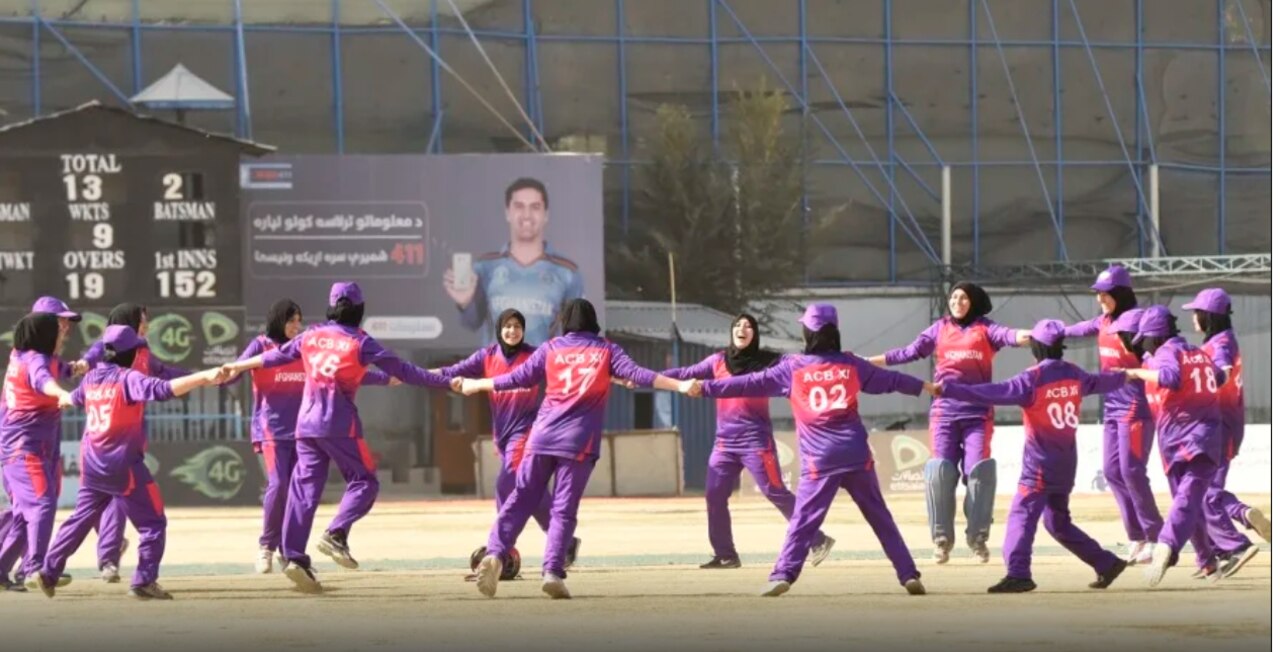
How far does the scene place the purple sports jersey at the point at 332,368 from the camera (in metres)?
19.1

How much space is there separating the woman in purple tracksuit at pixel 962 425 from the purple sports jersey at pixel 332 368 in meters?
4.24

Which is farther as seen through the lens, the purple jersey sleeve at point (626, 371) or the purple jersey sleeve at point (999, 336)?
the purple jersey sleeve at point (999, 336)

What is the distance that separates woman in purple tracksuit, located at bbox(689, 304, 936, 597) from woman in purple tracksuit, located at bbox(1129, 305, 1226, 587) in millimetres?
1933

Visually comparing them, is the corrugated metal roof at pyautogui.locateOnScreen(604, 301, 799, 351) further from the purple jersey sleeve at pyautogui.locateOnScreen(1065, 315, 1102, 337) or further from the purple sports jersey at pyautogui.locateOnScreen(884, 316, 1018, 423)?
the purple jersey sleeve at pyautogui.locateOnScreen(1065, 315, 1102, 337)

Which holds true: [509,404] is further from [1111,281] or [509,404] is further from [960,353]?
[1111,281]

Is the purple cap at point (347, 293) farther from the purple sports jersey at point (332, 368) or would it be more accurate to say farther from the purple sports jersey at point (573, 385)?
the purple sports jersey at point (573, 385)

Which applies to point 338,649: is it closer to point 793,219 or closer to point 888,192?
point 793,219

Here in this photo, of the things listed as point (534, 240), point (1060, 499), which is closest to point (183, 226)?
point (534, 240)

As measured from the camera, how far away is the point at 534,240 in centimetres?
4262

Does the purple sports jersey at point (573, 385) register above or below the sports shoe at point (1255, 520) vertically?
above

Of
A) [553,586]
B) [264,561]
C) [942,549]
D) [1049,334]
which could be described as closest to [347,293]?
[553,586]

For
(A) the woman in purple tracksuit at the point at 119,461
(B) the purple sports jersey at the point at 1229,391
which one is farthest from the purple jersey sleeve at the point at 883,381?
(A) the woman in purple tracksuit at the point at 119,461

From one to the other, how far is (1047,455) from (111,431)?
20.6 feet

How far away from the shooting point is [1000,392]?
1809 cm
